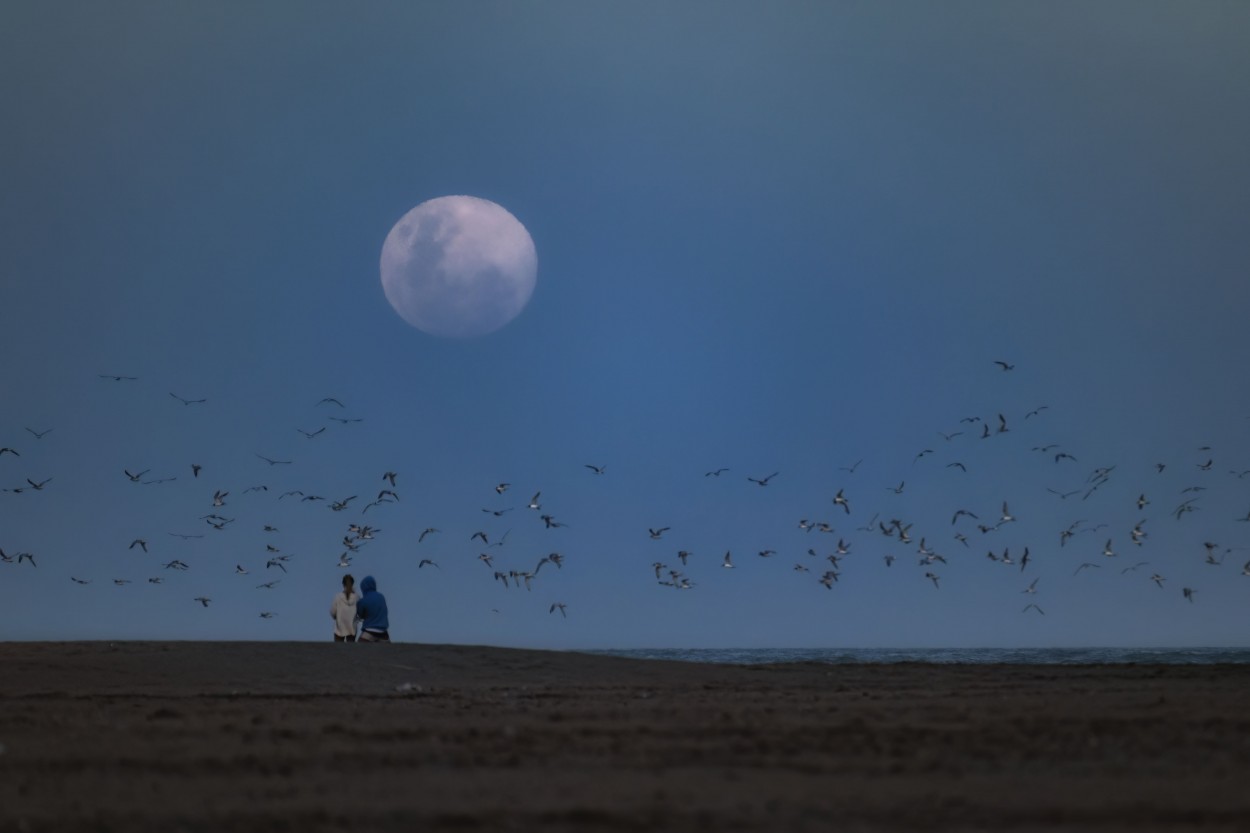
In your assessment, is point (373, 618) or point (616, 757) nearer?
point (616, 757)

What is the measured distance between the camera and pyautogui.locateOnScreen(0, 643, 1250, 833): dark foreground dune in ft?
19.7

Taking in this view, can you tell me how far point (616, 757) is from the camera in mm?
7949

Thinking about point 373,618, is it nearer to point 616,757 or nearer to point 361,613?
point 361,613

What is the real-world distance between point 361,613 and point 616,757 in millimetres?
14440

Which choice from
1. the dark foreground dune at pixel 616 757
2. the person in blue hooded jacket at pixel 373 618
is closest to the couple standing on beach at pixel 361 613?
the person in blue hooded jacket at pixel 373 618

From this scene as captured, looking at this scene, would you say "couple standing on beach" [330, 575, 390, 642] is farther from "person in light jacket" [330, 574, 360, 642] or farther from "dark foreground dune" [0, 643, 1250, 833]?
"dark foreground dune" [0, 643, 1250, 833]

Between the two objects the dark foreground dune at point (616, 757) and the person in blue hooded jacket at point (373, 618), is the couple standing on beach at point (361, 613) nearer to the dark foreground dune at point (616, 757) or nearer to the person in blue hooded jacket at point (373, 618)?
the person in blue hooded jacket at point (373, 618)

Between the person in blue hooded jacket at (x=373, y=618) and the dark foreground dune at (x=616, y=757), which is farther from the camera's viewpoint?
the person in blue hooded jacket at (x=373, y=618)

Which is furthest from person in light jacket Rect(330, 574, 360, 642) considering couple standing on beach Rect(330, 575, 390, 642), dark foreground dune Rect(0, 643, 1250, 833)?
dark foreground dune Rect(0, 643, 1250, 833)

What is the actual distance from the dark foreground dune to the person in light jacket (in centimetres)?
644

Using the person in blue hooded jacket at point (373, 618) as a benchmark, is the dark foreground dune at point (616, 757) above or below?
below

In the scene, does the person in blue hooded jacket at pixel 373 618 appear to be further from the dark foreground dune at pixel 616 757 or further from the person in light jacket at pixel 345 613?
the dark foreground dune at pixel 616 757

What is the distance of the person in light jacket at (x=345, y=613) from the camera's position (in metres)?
21.7

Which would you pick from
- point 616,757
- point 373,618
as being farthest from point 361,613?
point 616,757
